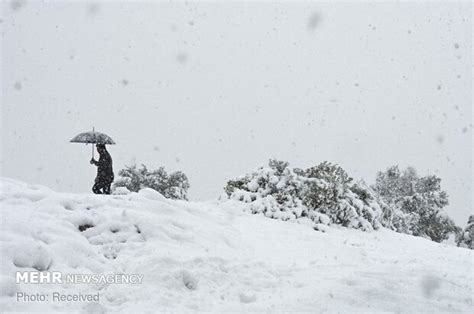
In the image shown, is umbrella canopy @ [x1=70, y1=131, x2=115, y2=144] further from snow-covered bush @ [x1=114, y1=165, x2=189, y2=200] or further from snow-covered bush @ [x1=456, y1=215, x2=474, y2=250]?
snow-covered bush @ [x1=456, y1=215, x2=474, y2=250]

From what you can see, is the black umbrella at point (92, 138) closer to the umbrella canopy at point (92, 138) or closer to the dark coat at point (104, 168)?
the umbrella canopy at point (92, 138)

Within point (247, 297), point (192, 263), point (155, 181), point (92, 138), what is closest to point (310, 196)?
point (92, 138)

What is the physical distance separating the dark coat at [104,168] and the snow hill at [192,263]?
348 cm

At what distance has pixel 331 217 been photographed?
41.0ft

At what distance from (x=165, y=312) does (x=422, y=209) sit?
30041 millimetres

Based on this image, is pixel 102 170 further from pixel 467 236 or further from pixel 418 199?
pixel 467 236

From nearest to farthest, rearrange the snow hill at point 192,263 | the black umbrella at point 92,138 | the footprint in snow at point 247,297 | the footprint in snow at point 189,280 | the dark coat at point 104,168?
the snow hill at point 192,263, the footprint in snow at point 247,297, the footprint in snow at point 189,280, the black umbrella at point 92,138, the dark coat at point 104,168

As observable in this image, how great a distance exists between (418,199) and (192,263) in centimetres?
2874

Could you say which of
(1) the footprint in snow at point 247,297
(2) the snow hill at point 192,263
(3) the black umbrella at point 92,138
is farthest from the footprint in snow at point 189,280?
(3) the black umbrella at point 92,138

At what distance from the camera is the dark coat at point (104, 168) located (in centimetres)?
1258

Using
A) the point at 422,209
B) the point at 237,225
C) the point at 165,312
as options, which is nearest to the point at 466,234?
the point at 422,209

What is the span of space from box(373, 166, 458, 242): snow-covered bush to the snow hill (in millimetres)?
23116

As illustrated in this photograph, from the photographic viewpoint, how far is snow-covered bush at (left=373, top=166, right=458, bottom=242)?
3139cm

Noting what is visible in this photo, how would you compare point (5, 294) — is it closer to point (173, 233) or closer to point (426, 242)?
point (173, 233)
